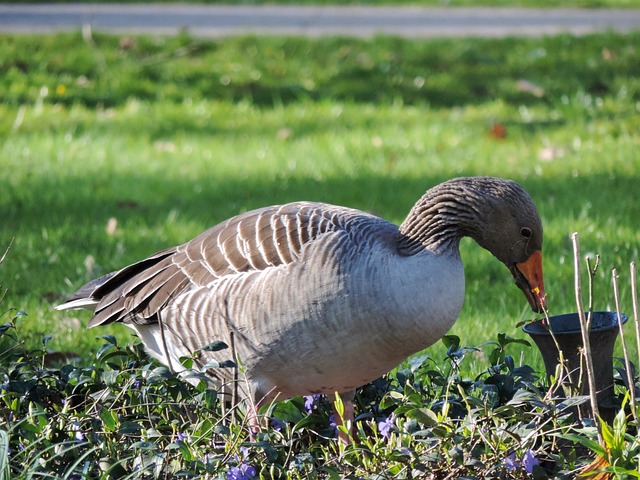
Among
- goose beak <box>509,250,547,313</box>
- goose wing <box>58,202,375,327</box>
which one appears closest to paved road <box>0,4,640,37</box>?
goose wing <box>58,202,375,327</box>

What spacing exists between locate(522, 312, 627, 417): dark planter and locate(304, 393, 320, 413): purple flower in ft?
3.11

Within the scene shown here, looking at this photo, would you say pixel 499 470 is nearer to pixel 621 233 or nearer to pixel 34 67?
pixel 621 233

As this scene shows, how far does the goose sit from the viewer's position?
3195 mm

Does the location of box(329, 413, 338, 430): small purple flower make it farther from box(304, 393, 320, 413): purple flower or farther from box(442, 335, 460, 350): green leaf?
box(442, 335, 460, 350): green leaf

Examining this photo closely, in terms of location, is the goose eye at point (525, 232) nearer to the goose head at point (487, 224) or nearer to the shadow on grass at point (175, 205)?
the goose head at point (487, 224)

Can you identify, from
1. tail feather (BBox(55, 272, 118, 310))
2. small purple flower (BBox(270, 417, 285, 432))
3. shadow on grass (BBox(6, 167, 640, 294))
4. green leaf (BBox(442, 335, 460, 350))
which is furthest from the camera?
shadow on grass (BBox(6, 167, 640, 294))

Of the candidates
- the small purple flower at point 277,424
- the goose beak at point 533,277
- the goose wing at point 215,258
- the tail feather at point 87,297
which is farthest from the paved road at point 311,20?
the small purple flower at point 277,424

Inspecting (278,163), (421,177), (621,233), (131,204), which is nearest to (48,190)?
(131,204)

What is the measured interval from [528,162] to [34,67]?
17.2 ft

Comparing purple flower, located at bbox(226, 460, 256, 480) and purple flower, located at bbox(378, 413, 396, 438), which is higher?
purple flower, located at bbox(226, 460, 256, 480)

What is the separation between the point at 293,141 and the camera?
8.19m

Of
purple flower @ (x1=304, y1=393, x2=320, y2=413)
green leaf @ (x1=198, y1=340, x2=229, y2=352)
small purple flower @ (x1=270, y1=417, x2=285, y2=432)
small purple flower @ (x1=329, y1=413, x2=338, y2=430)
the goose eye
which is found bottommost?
purple flower @ (x1=304, y1=393, x2=320, y2=413)

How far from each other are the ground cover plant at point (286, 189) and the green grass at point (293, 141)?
2cm

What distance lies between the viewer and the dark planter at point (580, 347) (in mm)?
3182
